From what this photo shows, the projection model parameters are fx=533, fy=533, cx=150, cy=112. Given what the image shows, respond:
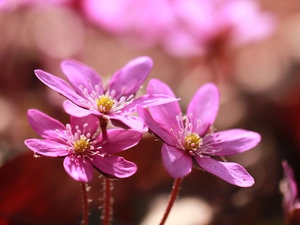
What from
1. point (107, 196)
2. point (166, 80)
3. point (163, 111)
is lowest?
point (166, 80)

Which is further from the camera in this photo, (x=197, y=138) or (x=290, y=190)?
(x=290, y=190)

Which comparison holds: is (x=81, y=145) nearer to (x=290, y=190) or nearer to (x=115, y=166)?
(x=115, y=166)

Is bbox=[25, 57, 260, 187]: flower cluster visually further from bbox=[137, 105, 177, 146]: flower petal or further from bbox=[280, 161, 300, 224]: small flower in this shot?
bbox=[280, 161, 300, 224]: small flower

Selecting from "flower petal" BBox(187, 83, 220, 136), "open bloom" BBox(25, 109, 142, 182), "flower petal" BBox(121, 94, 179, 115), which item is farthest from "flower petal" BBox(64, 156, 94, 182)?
"flower petal" BBox(187, 83, 220, 136)

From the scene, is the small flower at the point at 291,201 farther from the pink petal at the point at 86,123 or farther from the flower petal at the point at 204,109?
the pink petal at the point at 86,123

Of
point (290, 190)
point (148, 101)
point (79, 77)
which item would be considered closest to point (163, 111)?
point (148, 101)

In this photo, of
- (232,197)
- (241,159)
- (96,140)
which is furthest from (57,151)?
(241,159)

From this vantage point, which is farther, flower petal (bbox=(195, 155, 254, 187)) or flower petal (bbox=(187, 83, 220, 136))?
flower petal (bbox=(187, 83, 220, 136))
